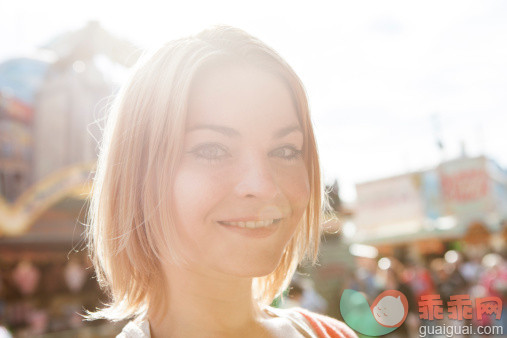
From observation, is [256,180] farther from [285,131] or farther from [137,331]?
[137,331]

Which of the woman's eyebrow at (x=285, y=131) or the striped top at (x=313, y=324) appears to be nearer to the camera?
the woman's eyebrow at (x=285, y=131)

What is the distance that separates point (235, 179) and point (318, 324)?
47 centimetres

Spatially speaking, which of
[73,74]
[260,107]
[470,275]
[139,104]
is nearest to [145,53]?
[139,104]

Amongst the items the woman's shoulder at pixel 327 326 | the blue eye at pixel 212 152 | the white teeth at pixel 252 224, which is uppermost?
the blue eye at pixel 212 152

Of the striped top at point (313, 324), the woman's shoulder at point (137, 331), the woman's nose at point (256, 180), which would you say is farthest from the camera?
the striped top at point (313, 324)

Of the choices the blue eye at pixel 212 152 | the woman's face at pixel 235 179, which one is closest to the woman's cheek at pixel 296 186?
the woman's face at pixel 235 179

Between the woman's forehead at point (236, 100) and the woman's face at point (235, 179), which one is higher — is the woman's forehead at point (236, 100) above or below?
above

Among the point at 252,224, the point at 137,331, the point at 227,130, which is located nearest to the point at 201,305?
the point at 137,331

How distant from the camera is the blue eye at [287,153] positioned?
0.78 metres

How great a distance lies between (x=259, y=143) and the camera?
0.74 metres

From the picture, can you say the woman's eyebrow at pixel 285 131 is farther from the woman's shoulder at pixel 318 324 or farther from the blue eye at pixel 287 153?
the woman's shoulder at pixel 318 324

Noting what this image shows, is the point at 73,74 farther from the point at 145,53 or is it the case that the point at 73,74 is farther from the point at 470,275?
the point at 145,53

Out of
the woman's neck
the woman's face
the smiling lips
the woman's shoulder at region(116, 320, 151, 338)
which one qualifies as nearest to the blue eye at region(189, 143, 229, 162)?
the woman's face

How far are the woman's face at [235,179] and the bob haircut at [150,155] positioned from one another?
0.02 metres
